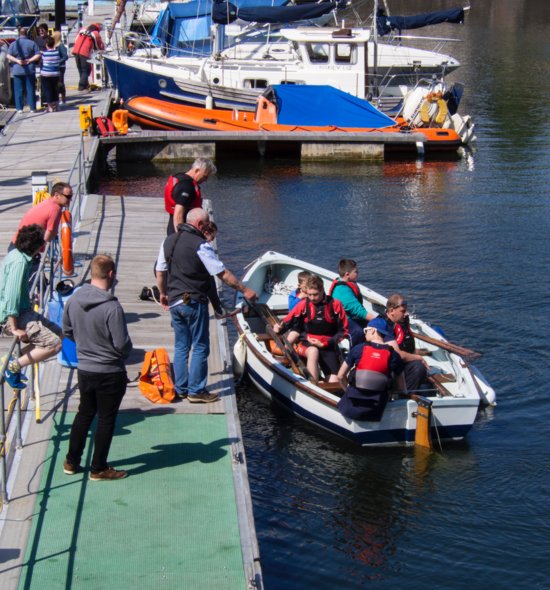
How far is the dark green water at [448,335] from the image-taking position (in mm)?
9148

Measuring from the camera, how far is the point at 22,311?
8.56 meters

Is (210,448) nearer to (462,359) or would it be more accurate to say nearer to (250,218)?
(462,359)

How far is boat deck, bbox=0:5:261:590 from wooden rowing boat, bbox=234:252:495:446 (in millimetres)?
871

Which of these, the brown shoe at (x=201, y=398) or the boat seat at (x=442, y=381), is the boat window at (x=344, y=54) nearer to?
the boat seat at (x=442, y=381)

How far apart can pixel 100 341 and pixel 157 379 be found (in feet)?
7.08

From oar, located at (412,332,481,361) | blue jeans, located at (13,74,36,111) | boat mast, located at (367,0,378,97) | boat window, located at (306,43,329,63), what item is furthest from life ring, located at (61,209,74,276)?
boat mast, located at (367,0,378,97)

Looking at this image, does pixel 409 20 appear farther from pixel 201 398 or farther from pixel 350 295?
pixel 201 398

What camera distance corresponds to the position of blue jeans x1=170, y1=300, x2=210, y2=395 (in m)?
Answer: 8.99

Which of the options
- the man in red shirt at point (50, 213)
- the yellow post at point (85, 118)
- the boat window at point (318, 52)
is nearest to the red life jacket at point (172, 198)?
the man in red shirt at point (50, 213)

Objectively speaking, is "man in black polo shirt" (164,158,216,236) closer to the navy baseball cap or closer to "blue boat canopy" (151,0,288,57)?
the navy baseball cap

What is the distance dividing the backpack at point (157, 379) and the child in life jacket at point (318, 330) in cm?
236

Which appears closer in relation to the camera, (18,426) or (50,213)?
(18,426)

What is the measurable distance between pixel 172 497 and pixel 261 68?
22029 mm

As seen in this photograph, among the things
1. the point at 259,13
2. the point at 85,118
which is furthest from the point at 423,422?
the point at 259,13
